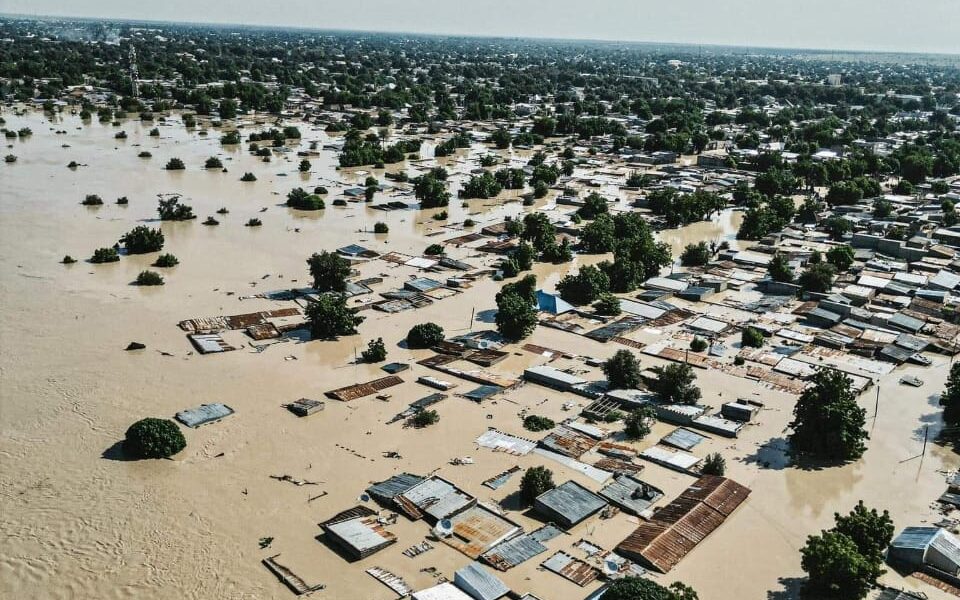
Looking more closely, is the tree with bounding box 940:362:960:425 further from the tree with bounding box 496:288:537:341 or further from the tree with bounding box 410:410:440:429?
the tree with bounding box 410:410:440:429

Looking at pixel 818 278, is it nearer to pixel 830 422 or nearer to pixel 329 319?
pixel 830 422

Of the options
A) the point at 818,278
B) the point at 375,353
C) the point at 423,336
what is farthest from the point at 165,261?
the point at 818,278

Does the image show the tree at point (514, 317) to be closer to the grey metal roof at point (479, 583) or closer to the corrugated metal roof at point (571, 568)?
the corrugated metal roof at point (571, 568)

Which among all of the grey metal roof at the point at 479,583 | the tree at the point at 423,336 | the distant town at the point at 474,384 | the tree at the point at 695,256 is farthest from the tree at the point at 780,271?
the grey metal roof at the point at 479,583

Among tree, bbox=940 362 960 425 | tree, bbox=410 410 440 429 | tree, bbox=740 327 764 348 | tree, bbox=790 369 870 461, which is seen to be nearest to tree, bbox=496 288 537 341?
tree, bbox=410 410 440 429

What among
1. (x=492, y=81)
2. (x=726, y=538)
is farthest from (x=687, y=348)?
(x=492, y=81)

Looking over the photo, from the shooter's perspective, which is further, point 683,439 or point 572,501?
point 683,439
